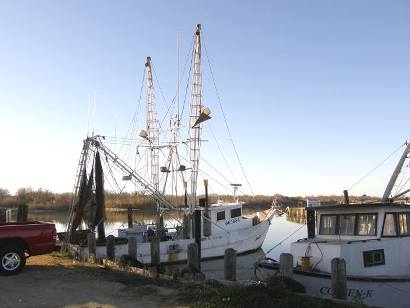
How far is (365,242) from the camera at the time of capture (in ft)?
49.7

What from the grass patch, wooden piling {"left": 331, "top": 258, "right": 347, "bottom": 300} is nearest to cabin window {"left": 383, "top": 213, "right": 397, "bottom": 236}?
wooden piling {"left": 331, "top": 258, "right": 347, "bottom": 300}

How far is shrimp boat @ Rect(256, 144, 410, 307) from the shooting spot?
14156 millimetres

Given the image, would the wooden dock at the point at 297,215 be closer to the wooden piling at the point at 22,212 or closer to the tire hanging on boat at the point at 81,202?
the tire hanging on boat at the point at 81,202

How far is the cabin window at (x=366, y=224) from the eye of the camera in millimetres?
15766

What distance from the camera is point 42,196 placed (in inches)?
3233

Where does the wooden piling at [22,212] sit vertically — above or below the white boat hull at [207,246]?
above

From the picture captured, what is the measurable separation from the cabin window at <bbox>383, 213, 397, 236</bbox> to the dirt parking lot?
743 centimetres

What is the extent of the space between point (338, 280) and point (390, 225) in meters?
4.42

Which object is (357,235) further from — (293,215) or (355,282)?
(293,215)

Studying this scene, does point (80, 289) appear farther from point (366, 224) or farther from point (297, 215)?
point (297, 215)

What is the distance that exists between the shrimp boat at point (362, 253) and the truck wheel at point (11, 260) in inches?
294

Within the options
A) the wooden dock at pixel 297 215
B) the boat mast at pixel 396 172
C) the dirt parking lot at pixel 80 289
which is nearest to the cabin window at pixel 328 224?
the boat mast at pixel 396 172

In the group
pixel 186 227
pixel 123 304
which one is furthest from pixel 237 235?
pixel 123 304

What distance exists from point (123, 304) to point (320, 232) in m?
8.81
